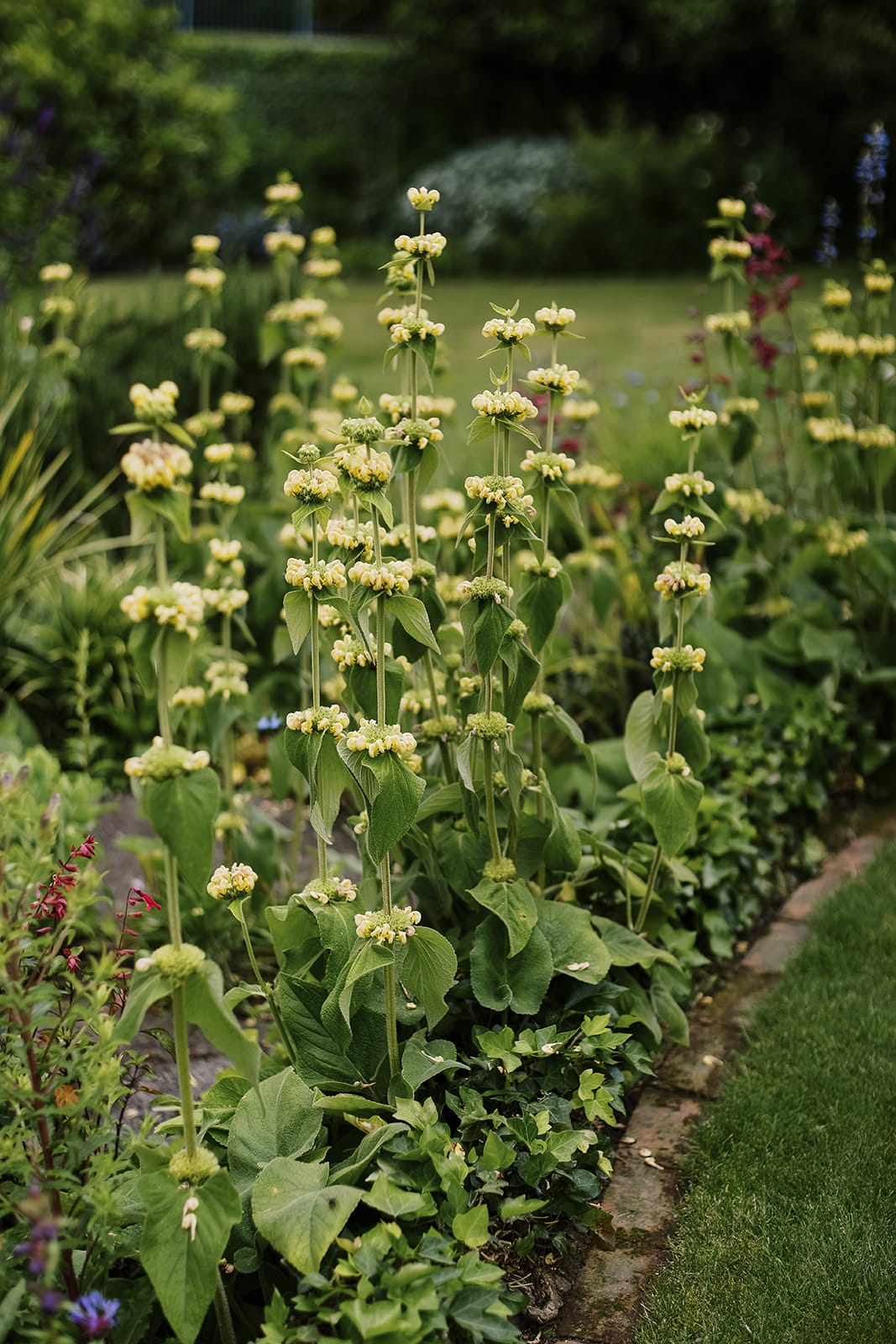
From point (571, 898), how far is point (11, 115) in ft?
26.9

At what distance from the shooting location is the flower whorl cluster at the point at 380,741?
203cm

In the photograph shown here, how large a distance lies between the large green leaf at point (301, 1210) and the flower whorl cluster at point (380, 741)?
2.08 ft

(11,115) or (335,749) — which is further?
(11,115)

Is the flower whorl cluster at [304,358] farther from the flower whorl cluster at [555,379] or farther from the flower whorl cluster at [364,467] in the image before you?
the flower whorl cluster at [364,467]

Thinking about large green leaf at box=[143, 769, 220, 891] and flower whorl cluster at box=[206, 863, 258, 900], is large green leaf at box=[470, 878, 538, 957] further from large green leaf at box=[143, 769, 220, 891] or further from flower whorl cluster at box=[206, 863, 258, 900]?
large green leaf at box=[143, 769, 220, 891]

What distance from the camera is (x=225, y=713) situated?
9.78 ft

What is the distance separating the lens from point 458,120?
1579 centimetres

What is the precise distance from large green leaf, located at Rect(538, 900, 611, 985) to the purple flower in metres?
1.03

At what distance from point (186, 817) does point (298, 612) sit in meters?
0.52

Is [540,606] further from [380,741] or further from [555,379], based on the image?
[380,741]

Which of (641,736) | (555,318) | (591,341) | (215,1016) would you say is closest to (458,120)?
(591,341)

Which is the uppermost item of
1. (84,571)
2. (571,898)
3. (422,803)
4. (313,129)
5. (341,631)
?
(313,129)

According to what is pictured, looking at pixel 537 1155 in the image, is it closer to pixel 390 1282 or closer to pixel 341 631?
pixel 390 1282

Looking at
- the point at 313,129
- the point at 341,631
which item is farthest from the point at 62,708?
the point at 313,129
